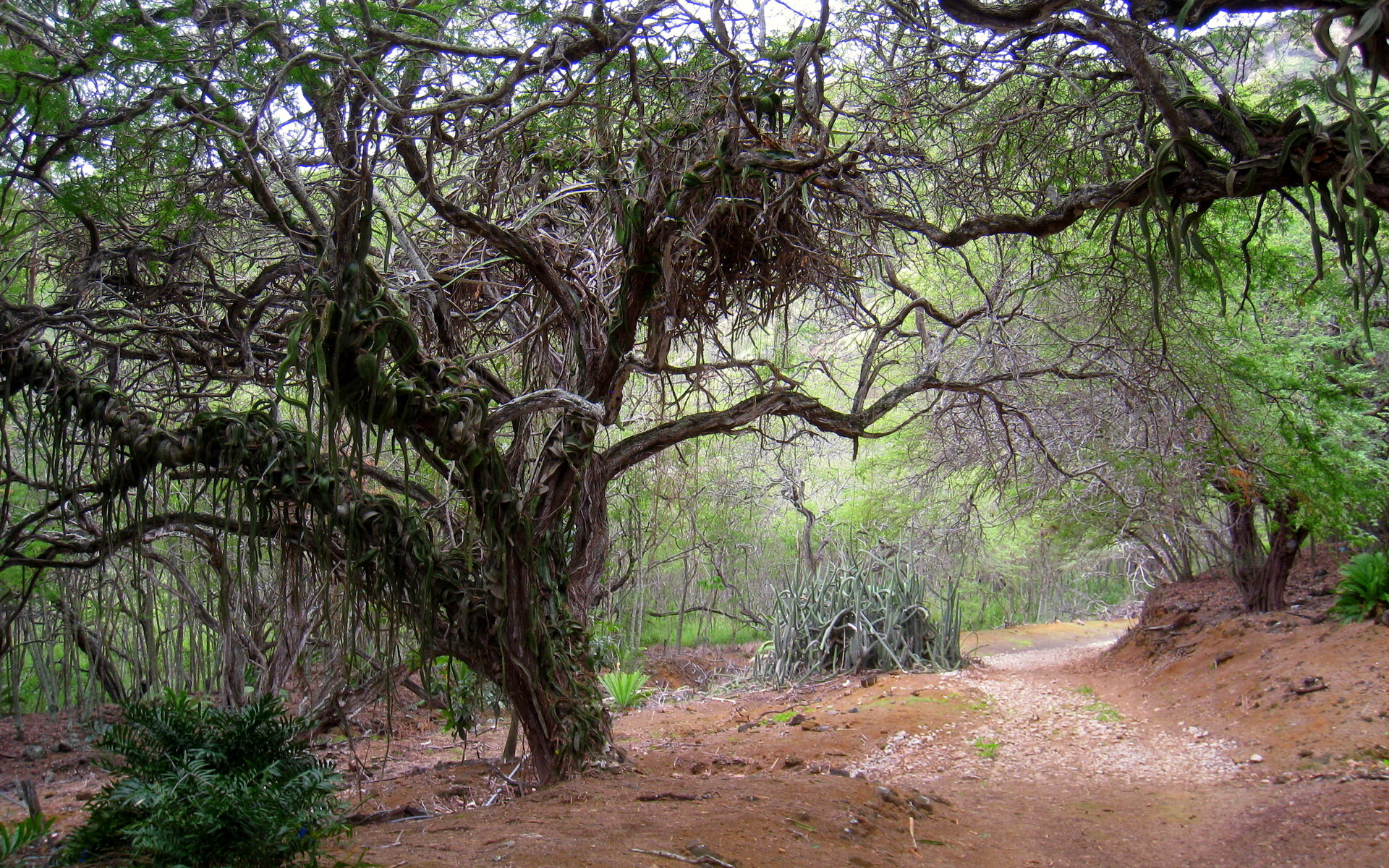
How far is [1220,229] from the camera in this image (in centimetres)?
544

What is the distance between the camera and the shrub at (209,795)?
7.97 ft

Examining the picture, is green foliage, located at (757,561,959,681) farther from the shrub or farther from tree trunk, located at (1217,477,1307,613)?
the shrub

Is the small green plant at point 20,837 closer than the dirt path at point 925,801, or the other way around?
the small green plant at point 20,837

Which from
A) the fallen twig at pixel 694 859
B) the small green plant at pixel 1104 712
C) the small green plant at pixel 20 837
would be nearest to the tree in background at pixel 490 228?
the small green plant at pixel 20 837

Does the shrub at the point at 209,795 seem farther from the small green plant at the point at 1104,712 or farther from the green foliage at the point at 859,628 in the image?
the green foliage at the point at 859,628

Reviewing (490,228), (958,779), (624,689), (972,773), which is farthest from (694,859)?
(624,689)

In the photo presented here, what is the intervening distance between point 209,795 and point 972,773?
15.8 ft

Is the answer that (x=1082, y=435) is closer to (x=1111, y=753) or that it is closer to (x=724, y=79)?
(x=1111, y=753)

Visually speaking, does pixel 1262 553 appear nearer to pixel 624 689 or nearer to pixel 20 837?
pixel 624 689

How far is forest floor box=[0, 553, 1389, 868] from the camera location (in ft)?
11.6

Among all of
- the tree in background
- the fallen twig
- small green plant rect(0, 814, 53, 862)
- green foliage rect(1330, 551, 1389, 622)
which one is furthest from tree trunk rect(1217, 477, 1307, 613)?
small green plant rect(0, 814, 53, 862)

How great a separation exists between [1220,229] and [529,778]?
5.36 meters

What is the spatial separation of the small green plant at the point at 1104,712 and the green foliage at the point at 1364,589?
2031 millimetres

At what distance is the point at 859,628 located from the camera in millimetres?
10227
